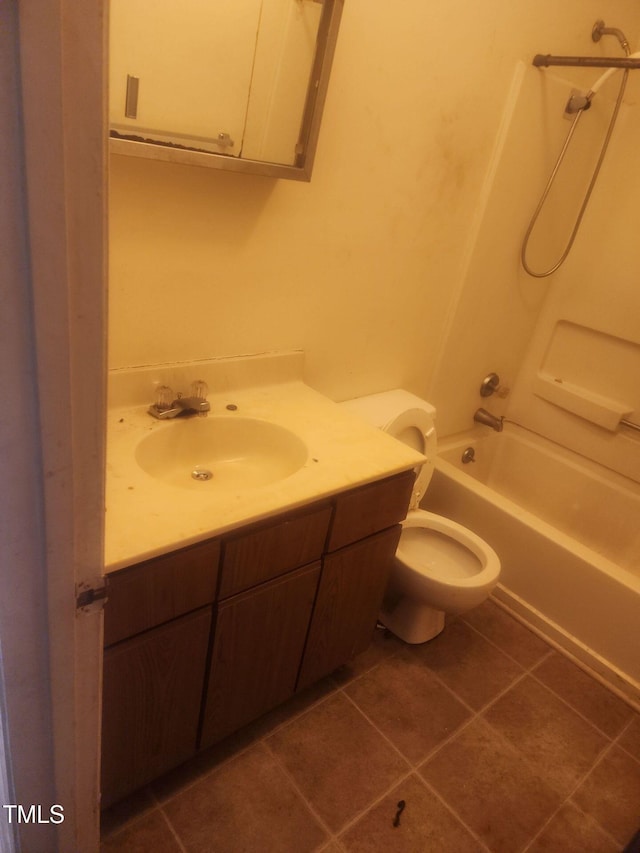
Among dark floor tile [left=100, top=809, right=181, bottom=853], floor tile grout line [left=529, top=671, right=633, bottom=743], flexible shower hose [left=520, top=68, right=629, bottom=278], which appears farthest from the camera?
flexible shower hose [left=520, top=68, right=629, bottom=278]

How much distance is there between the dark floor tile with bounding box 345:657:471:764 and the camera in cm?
159

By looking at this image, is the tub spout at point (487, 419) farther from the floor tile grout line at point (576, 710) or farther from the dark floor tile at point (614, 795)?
the dark floor tile at point (614, 795)

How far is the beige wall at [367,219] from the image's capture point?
128 centimetres

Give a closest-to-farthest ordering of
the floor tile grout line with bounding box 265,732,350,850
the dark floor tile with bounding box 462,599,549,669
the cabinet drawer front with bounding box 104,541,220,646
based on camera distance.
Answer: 1. the cabinet drawer front with bounding box 104,541,220,646
2. the floor tile grout line with bounding box 265,732,350,850
3. the dark floor tile with bounding box 462,599,549,669

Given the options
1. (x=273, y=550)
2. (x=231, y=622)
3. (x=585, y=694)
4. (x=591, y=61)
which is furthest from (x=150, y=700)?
(x=591, y=61)

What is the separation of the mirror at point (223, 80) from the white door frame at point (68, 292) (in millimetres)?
642

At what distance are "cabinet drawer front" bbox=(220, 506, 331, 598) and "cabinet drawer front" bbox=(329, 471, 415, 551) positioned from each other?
46mm

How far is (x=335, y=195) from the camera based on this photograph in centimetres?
150

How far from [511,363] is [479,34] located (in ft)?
4.24

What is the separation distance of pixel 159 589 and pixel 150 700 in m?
0.29

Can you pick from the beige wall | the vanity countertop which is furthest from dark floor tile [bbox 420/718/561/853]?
the beige wall

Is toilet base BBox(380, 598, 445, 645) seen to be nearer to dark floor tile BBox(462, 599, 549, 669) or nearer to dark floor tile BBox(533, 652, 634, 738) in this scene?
dark floor tile BBox(462, 599, 549, 669)

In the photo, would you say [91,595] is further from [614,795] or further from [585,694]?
[585,694]

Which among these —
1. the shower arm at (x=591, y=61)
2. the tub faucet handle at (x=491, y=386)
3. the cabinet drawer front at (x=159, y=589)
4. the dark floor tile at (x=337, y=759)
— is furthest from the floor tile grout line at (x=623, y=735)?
the shower arm at (x=591, y=61)
